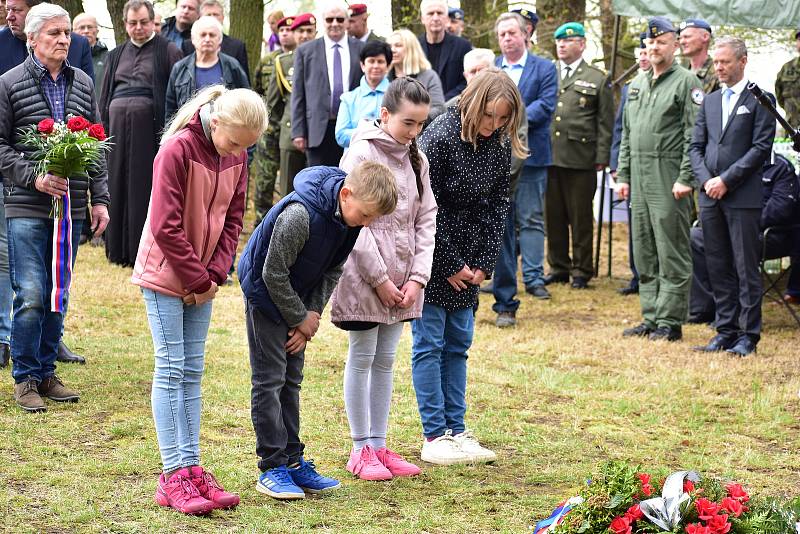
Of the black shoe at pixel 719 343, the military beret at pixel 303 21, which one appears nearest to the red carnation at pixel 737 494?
the black shoe at pixel 719 343

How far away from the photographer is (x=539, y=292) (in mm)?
9789

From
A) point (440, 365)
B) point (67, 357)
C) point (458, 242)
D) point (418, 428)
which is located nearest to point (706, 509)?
point (440, 365)

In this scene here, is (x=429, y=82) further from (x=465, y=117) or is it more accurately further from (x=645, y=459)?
(x=645, y=459)

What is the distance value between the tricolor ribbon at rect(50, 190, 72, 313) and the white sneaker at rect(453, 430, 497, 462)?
7.21ft

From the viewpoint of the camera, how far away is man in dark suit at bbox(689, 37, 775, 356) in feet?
24.6

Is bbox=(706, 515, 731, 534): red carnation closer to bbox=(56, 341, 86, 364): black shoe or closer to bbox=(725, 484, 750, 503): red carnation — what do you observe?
bbox=(725, 484, 750, 503): red carnation

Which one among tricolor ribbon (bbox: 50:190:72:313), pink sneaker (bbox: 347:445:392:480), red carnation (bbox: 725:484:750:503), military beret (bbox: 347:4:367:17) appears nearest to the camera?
red carnation (bbox: 725:484:750:503)

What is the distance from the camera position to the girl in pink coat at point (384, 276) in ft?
15.5

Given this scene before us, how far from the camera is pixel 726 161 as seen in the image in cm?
761

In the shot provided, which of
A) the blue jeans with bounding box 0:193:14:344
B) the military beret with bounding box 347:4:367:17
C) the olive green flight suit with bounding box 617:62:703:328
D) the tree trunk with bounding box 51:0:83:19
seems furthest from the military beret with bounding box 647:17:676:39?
the tree trunk with bounding box 51:0:83:19

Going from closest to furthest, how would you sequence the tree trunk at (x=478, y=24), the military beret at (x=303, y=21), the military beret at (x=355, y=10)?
the military beret at (x=355, y=10) < the military beret at (x=303, y=21) < the tree trunk at (x=478, y=24)

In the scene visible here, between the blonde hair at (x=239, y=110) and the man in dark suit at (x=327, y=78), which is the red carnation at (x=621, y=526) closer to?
the blonde hair at (x=239, y=110)

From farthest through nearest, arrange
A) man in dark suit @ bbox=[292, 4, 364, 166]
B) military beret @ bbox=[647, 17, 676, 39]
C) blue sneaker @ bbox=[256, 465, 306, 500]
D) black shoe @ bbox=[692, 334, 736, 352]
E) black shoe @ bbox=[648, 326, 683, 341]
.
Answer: man in dark suit @ bbox=[292, 4, 364, 166] < black shoe @ bbox=[648, 326, 683, 341] < military beret @ bbox=[647, 17, 676, 39] < black shoe @ bbox=[692, 334, 736, 352] < blue sneaker @ bbox=[256, 465, 306, 500]

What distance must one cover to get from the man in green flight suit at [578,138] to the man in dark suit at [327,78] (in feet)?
6.68
